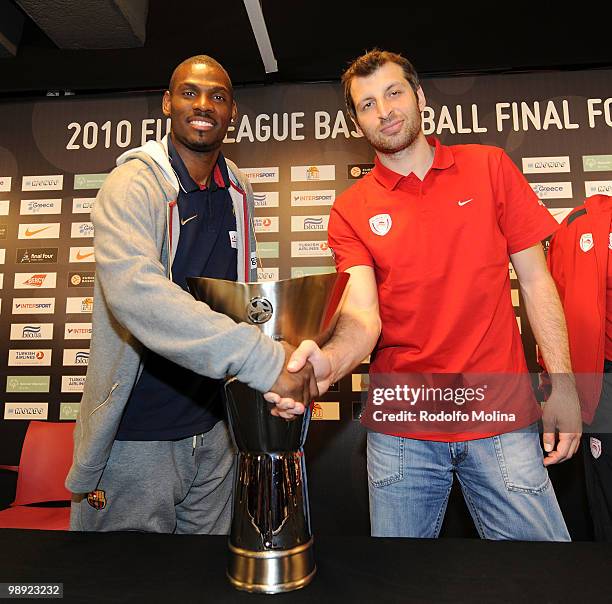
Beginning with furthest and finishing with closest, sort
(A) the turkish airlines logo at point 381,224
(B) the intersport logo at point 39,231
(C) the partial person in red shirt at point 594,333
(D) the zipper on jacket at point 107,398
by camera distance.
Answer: (B) the intersport logo at point 39,231 < (C) the partial person in red shirt at point 594,333 < (A) the turkish airlines logo at point 381,224 < (D) the zipper on jacket at point 107,398

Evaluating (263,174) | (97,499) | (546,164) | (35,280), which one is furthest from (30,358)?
(546,164)

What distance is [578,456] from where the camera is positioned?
287 centimetres

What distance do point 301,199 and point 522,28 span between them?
147 cm

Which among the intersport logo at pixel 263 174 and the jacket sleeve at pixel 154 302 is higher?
the intersport logo at pixel 263 174

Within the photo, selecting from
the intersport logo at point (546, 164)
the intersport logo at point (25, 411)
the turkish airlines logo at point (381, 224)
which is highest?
the intersport logo at point (546, 164)

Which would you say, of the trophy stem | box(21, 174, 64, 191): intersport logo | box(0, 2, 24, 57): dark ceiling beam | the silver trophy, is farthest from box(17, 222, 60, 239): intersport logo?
the trophy stem

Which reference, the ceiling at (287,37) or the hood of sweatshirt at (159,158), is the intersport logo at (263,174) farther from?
the hood of sweatshirt at (159,158)

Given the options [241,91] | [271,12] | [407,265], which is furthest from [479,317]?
[241,91]

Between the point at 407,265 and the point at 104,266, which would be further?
the point at 407,265

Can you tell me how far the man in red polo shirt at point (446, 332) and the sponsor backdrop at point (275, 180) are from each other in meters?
1.68

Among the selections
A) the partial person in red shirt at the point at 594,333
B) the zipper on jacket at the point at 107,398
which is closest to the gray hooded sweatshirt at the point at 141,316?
the zipper on jacket at the point at 107,398

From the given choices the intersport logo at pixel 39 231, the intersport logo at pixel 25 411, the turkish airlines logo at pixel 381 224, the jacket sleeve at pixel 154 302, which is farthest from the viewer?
the intersport logo at pixel 39 231

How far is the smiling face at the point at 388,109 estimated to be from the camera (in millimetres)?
1430

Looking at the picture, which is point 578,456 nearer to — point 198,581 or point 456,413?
point 456,413
